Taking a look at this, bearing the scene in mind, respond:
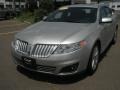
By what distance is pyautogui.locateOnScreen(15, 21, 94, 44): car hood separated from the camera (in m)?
4.16

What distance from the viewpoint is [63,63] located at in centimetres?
403

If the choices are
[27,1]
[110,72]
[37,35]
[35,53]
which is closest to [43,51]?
[35,53]

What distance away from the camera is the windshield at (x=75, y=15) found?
5.30 meters

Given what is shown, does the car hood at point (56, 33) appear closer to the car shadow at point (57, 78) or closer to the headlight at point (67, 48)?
the headlight at point (67, 48)

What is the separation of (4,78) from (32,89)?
2.95 ft

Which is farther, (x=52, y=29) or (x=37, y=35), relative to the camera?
(x=52, y=29)

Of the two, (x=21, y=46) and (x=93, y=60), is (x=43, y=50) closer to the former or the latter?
(x=21, y=46)

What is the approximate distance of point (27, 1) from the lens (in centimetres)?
2658

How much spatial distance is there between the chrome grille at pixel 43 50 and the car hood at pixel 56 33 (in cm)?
8

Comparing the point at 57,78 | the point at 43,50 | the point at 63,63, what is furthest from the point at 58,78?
the point at 43,50

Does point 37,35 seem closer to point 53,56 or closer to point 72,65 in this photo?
point 53,56

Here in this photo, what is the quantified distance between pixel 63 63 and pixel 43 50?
0.45 m

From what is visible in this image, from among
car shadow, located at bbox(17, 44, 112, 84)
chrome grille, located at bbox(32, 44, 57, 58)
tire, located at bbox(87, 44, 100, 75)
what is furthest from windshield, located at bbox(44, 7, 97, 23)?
chrome grille, located at bbox(32, 44, 57, 58)

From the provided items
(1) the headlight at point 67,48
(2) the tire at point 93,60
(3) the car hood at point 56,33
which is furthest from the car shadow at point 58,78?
(3) the car hood at point 56,33
